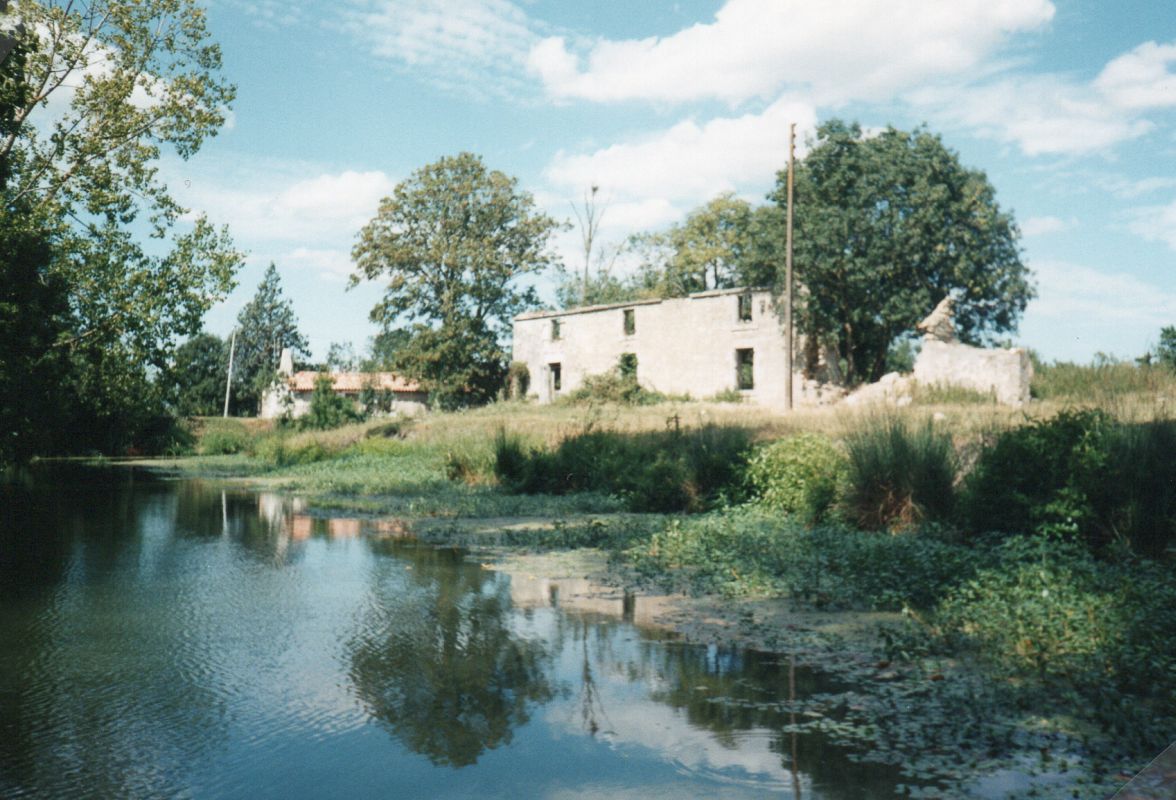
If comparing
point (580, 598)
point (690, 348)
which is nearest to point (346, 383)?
point (690, 348)

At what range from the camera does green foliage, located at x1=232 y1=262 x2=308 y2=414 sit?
7019cm

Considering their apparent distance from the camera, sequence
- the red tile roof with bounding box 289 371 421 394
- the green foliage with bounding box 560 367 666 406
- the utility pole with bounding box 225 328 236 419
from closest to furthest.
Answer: the green foliage with bounding box 560 367 666 406 → the red tile roof with bounding box 289 371 421 394 → the utility pole with bounding box 225 328 236 419

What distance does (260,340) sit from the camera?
7362 centimetres

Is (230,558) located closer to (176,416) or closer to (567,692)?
(567,692)

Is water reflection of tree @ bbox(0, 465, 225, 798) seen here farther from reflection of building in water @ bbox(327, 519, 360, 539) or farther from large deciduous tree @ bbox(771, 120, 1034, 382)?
large deciduous tree @ bbox(771, 120, 1034, 382)

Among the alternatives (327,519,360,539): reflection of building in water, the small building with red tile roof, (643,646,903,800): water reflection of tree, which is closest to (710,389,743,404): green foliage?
the small building with red tile roof

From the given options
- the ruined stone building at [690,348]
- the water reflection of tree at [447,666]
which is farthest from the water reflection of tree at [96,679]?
the ruined stone building at [690,348]

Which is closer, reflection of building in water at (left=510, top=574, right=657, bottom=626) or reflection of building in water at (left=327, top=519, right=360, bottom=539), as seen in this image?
reflection of building in water at (left=510, top=574, right=657, bottom=626)

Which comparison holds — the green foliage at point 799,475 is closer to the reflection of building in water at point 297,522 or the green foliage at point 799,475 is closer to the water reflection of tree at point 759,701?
the water reflection of tree at point 759,701

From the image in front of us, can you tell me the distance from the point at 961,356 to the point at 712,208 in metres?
31.5

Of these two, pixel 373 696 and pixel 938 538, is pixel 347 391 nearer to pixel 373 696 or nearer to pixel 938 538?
pixel 938 538

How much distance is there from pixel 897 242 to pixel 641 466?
24996 mm

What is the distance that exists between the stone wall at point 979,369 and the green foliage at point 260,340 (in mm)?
50554

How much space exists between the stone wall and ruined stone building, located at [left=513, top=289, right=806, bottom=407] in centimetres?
888
